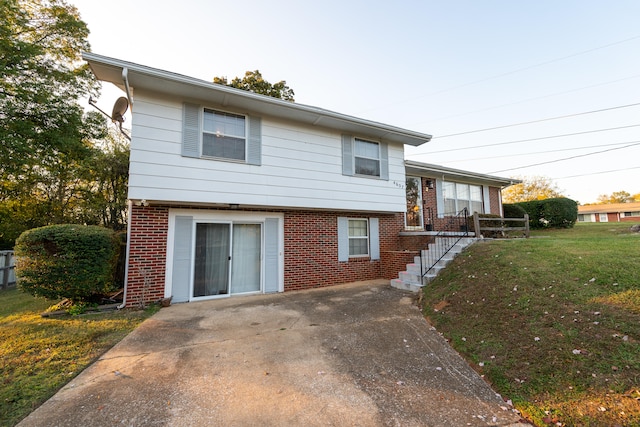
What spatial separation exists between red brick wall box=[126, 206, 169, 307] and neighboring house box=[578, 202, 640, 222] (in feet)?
161

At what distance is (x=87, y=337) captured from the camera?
4.25 m

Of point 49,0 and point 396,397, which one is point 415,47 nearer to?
point 396,397

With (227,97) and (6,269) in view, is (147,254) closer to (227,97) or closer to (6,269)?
(227,97)

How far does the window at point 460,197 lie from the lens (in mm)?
12747

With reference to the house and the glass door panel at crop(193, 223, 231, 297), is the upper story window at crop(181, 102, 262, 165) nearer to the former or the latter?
the house

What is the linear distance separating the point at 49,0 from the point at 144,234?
12.3 meters

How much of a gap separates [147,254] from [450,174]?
12.1 m

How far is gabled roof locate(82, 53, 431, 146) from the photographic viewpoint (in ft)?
18.4

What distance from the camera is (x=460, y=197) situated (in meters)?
13.2

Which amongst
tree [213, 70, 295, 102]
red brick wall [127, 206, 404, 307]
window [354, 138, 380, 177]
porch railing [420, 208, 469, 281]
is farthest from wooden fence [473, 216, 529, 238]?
tree [213, 70, 295, 102]

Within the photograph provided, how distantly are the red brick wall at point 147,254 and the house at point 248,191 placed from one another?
2 centimetres

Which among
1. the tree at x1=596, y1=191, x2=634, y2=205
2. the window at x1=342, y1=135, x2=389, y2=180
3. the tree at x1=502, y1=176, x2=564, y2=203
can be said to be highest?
the tree at x1=596, y1=191, x2=634, y2=205

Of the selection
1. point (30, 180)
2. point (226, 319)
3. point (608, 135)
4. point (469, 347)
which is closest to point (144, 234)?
point (226, 319)

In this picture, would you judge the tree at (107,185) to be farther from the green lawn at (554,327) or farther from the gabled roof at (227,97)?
the green lawn at (554,327)
